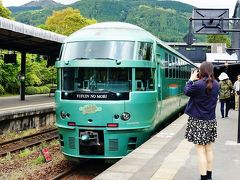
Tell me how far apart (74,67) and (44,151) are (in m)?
2.99

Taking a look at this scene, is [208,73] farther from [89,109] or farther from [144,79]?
[144,79]

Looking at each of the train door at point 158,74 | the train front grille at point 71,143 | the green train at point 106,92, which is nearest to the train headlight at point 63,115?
the green train at point 106,92

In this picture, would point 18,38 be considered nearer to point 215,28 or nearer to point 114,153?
point 215,28

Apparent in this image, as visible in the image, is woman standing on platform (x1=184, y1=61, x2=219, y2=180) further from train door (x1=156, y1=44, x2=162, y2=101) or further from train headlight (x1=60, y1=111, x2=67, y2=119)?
train door (x1=156, y1=44, x2=162, y2=101)

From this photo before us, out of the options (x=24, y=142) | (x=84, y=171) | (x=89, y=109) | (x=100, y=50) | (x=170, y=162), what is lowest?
(x=24, y=142)

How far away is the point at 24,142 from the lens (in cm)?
1642

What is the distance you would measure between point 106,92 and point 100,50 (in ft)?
3.60

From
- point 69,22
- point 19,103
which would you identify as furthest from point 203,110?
point 69,22

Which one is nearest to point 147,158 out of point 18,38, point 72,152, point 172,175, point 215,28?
point 172,175

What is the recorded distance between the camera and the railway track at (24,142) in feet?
48.1

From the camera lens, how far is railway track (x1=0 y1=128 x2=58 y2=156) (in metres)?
14.7

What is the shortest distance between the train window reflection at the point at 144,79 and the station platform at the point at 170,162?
124 cm

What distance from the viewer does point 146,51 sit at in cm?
1083

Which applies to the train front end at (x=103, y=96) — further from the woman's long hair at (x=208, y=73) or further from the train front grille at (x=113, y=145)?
the woman's long hair at (x=208, y=73)
